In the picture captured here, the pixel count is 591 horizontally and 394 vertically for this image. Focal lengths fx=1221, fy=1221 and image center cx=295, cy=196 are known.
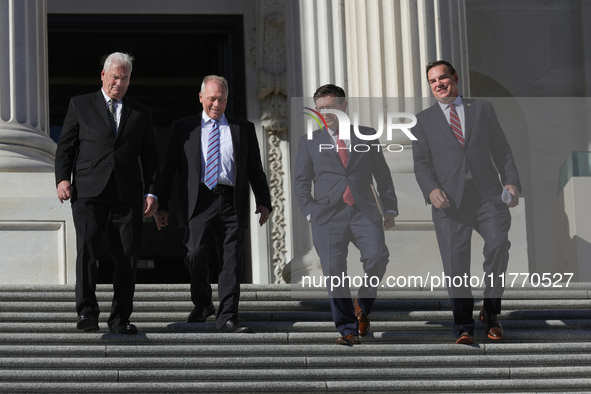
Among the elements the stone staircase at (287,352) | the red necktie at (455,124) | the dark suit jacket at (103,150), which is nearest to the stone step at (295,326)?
the stone staircase at (287,352)

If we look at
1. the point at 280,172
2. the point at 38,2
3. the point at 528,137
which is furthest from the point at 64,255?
the point at 528,137

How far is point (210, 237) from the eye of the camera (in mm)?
9109

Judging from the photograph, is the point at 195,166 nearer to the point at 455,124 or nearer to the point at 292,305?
the point at 292,305

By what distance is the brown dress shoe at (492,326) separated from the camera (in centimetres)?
872

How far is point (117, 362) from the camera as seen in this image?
8.10 m

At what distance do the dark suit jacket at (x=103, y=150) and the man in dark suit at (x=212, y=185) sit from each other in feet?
0.88

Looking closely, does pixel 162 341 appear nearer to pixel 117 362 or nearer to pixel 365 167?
pixel 117 362

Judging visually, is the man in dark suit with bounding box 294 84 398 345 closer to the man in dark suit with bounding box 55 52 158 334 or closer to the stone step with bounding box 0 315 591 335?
the stone step with bounding box 0 315 591 335

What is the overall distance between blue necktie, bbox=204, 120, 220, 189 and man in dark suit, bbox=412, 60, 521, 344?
59.2 inches

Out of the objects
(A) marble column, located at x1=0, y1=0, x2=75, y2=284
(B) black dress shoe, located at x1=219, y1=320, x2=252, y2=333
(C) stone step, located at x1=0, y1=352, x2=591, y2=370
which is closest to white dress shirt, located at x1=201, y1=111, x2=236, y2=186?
(B) black dress shoe, located at x1=219, y1=320, x2=252, y2=333

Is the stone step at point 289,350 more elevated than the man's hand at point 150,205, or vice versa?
the man's hand at point 150,205

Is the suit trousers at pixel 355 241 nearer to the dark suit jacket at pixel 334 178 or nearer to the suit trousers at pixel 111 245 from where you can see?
the dark suit jacket at pixel 334 178

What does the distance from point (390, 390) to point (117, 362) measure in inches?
71.4

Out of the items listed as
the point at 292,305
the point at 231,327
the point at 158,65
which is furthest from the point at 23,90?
the point at 158,65
